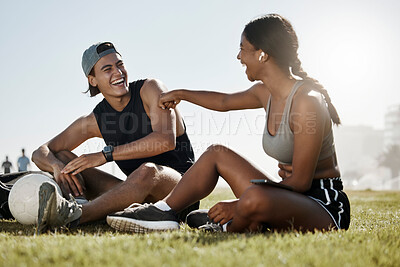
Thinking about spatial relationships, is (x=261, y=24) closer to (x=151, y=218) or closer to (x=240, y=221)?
(x=240, y=221)

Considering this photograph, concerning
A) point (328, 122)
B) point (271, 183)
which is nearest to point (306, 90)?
point (328, 122)

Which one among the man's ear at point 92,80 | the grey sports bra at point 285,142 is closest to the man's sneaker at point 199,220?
the grey sports bra at point 285,142

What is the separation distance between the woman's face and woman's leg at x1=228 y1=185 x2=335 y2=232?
124 cm

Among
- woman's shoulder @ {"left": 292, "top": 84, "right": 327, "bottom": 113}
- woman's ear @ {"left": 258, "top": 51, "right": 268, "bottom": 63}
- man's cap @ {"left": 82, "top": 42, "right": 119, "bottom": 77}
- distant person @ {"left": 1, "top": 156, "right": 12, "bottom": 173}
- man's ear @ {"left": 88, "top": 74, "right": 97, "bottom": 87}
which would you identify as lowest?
distant person @ {"left": 1, "top": 156, "right": 12, "bottom": 173}

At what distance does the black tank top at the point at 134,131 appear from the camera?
230 inches

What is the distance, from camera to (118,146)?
5.41 m

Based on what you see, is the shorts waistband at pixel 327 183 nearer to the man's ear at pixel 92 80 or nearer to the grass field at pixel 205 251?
the grass field at pixel 205 251

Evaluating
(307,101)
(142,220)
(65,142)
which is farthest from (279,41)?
(65,142)

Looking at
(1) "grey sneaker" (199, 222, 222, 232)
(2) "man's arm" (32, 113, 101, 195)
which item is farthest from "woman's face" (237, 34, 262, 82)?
(2) "man's arm" (32, 113, 101, 195)

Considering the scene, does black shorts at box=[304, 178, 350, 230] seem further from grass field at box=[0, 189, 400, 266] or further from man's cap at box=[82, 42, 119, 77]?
man's cap at box=[82, 42, 119, 77]

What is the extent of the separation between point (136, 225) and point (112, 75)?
268cm

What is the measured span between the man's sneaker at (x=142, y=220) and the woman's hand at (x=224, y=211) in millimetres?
466

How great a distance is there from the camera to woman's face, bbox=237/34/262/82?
409 cm

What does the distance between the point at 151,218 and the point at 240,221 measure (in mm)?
911
